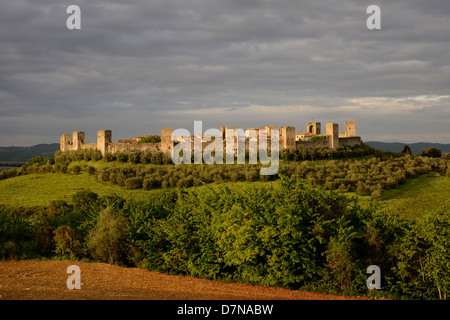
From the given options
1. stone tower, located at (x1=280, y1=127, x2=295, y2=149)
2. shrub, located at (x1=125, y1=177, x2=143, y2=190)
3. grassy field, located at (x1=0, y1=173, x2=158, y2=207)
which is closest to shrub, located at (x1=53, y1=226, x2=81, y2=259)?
grassy field, located at (x1=0, y1=173, x2=158, y2=207)

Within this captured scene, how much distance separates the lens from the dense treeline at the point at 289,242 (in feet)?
41.0

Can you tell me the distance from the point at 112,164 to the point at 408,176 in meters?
32.7

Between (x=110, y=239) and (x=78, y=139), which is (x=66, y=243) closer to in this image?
(x=110, y=239)

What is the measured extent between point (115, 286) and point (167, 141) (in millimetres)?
37379

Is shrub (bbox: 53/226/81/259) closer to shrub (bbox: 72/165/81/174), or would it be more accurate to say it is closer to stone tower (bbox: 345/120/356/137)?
shrub (bbox: 72/165/81/174)

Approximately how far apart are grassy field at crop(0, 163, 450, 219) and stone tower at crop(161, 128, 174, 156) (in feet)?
31.7

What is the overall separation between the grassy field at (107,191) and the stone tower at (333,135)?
38.7 ft

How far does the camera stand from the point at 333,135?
4897 cm

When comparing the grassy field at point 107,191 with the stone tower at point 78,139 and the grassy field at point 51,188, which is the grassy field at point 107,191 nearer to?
the grassy field at point 51,188
